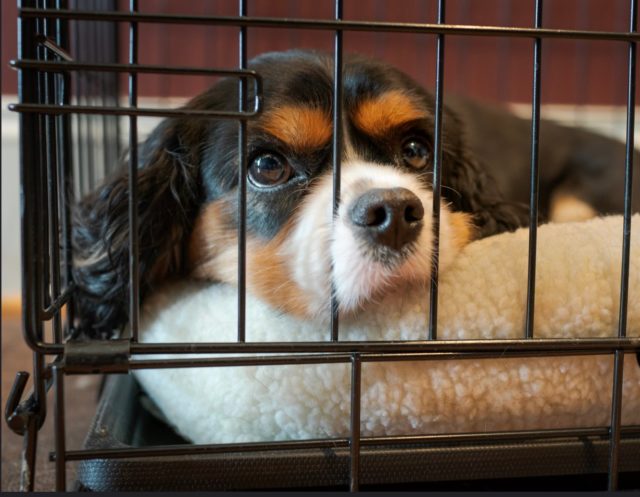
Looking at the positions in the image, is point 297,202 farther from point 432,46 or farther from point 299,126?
point 432,46

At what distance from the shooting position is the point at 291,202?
100 cm

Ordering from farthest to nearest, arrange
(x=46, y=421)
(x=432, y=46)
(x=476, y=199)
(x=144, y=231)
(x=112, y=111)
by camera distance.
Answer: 1. (x=432, y=46)
2. (x=46, y=421)
3. (x=476, y=199)
4. (x=144, y=231)
5. (x=112, y=111)

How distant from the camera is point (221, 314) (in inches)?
38.5

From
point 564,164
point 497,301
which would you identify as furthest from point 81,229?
point 564,164

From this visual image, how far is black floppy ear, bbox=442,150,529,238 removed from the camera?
1212 millimetres

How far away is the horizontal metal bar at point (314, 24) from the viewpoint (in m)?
0.67

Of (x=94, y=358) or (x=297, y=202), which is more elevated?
(x=297, y=202)

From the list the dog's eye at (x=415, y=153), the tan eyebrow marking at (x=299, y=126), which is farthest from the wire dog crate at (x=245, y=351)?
the dog's eye at (x=415, y=153)

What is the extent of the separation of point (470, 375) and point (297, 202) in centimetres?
34

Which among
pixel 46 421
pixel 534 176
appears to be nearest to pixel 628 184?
pixel 534 176

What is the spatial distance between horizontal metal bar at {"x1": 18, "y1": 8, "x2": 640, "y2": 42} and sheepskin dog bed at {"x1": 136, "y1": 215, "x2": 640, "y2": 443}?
0.93 ft

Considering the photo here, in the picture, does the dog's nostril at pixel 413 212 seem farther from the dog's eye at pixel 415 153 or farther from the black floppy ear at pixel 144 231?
the black floppy ear at pixel 144 231

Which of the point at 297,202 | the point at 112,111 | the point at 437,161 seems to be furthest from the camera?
the point at 297,202

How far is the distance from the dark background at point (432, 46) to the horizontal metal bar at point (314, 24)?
65.0 inches
